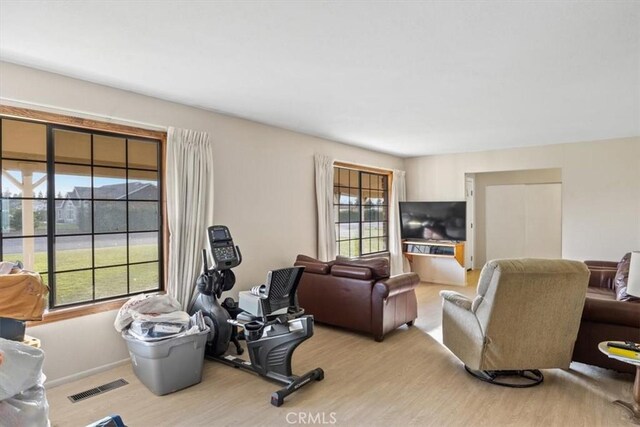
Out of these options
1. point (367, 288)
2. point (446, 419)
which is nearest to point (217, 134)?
point (367, 288)

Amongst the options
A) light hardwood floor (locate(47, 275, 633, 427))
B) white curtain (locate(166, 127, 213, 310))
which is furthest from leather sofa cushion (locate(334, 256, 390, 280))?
white curtain (locate(166, 127, 213, 310))

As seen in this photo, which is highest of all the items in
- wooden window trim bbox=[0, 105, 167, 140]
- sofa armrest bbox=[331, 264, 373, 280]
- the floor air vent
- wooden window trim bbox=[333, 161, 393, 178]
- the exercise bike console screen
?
wooden window trim bbox=[333, 161, 393, 178]

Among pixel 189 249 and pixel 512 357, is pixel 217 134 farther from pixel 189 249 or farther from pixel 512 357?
pixel 512 357

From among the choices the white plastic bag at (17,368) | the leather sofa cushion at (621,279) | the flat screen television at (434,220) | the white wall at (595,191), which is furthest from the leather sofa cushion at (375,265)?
the white wall at (595,191)

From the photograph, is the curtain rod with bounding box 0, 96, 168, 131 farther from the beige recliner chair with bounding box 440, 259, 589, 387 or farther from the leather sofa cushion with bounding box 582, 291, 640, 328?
the leather sofa cushion with bounding box 582, 291, 640, 328

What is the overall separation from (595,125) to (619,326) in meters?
3.07

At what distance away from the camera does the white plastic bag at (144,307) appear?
123 inches

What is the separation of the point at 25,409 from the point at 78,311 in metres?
1.53

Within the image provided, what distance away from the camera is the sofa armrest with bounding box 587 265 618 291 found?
4613mm

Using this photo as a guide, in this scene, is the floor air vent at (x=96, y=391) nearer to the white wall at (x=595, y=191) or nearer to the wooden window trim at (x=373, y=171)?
the wooden window trim at (x=373, y=171)

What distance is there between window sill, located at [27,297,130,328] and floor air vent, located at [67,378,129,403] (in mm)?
616

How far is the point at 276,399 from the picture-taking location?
8.85 ft

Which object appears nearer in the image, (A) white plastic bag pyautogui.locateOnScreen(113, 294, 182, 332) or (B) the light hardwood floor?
(B) the light hardwood floor

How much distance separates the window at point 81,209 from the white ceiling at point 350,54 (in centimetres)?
58
